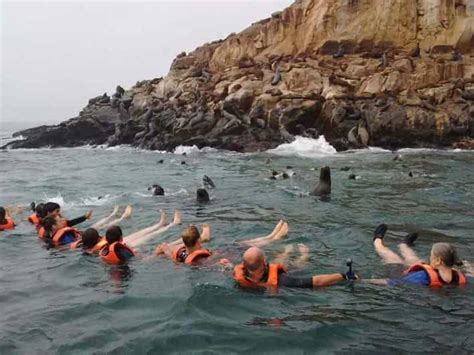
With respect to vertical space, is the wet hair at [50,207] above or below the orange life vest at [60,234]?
above

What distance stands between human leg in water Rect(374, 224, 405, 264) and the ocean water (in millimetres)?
163

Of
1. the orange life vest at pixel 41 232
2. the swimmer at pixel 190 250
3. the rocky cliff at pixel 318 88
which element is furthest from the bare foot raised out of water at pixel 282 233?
the rocky cliff at pixel 318 88

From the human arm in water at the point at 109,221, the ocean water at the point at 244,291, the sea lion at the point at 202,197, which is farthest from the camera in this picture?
the sea lion at the point at 202,197

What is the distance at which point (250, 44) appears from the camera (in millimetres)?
50938

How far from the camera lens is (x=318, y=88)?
126 feet

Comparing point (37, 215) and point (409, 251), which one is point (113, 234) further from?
point (409, 251)

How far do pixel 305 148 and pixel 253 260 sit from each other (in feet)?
90.0

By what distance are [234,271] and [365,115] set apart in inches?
1103

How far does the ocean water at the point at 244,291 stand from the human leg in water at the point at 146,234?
1.09 ft

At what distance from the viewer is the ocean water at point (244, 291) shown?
6.40 metres

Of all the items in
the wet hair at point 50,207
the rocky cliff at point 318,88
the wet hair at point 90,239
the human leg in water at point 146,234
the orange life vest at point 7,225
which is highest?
the rocky cliff at point 318,88

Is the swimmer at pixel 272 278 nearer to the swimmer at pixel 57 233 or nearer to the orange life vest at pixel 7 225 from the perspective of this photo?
the swimmer at pixel 57 233

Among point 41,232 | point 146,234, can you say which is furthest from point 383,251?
point 41,232

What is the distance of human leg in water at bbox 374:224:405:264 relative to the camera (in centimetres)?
944
